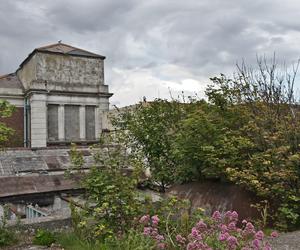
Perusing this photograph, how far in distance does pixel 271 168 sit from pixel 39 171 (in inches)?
338

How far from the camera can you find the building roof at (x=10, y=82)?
30294 millimetres

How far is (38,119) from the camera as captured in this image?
2886 centimetres

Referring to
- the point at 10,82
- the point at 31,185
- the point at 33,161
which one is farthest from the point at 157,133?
the point at 10,82

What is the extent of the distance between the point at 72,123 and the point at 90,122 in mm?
1558

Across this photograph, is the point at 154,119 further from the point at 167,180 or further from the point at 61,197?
the point at 61,197

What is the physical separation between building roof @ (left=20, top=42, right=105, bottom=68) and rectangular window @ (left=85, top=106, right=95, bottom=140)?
4547 millimetres

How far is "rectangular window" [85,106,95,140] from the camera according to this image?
31.5 metres

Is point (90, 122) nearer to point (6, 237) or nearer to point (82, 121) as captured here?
point (82, 121)

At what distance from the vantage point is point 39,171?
13.7m

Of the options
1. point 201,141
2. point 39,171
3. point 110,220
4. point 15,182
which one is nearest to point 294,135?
point 201,141

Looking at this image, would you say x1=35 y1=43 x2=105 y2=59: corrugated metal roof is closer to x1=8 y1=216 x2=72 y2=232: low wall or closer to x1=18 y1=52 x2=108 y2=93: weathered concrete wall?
x1=18 y1=52 x2=108 y2=93: weathered concrete wall

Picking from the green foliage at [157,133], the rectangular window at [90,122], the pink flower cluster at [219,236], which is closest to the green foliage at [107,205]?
the pink flower cluster at [219,236]

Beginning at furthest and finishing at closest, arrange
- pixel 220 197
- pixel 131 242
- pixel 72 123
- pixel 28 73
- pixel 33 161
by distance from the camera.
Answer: pixel 72 123, pixel 28 73, pixel 33 161, pixel 220 197, pixel 131 242

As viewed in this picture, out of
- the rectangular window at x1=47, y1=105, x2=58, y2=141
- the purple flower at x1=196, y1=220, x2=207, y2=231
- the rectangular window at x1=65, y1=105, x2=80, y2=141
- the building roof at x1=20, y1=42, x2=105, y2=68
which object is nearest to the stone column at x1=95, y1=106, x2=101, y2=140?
the rectangular window at x1=65, y1=105, x2=80, y2=141
